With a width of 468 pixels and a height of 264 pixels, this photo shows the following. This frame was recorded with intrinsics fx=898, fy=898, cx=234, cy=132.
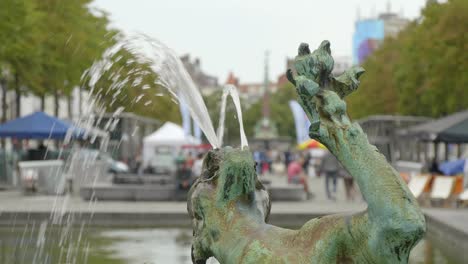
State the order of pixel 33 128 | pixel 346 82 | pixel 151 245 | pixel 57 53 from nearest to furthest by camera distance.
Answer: pixel 346 82 → pixel 151 245 → pixel 33 128 → pixel 57 53

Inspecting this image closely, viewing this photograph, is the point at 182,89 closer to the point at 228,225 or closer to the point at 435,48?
the point at 228,225

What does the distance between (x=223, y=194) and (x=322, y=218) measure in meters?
0.49

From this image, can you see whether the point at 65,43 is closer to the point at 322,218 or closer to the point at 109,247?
the point at 109,247

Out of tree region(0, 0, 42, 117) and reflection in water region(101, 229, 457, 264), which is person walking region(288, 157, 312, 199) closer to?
tree region(0, 0, 42, 117)

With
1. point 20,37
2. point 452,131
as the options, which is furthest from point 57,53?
point 452,131

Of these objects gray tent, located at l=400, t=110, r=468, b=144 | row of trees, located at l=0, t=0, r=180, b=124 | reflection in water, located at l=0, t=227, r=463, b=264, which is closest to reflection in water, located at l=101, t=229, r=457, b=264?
reflection in water, located at l=0, t=227, r=463, b=264

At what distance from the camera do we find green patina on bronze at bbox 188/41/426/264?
2.90m

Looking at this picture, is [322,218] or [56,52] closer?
[322,218]

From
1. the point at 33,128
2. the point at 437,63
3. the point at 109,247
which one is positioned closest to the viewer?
the point at 109,247

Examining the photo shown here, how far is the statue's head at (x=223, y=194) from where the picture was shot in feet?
11.8

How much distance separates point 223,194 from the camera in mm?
3605

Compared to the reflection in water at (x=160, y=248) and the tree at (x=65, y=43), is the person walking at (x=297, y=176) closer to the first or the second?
the reflection in water at (x=160, y=248)

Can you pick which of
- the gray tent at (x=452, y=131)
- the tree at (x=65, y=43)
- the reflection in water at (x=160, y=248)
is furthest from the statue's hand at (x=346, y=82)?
the tree at (x=65, y=43)

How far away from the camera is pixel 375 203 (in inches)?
115
